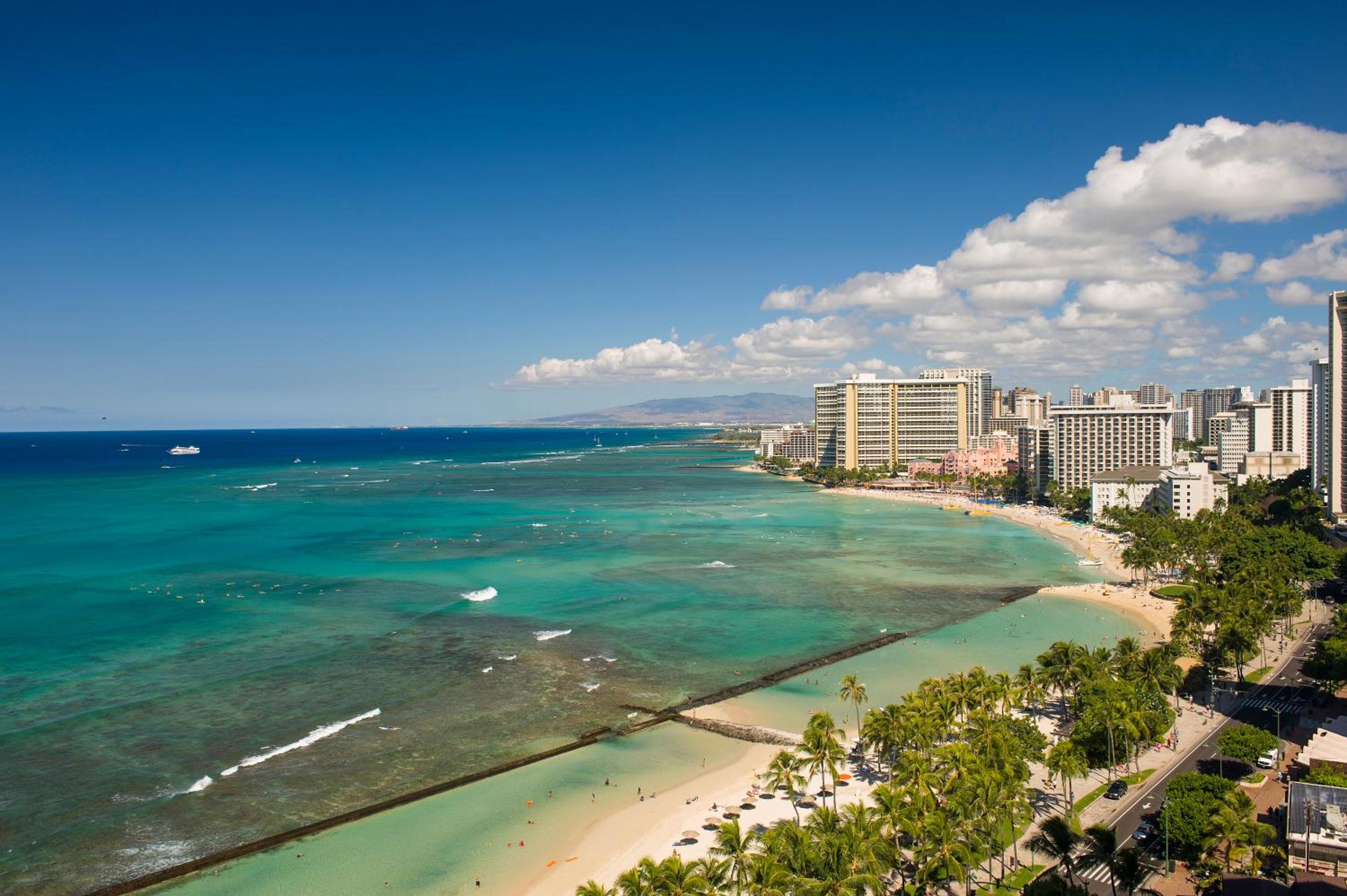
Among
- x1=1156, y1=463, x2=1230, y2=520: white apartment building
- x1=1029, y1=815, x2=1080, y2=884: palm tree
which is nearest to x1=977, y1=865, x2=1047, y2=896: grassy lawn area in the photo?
x1=1029, y1=815, x2=1080, y2=884: palm tree

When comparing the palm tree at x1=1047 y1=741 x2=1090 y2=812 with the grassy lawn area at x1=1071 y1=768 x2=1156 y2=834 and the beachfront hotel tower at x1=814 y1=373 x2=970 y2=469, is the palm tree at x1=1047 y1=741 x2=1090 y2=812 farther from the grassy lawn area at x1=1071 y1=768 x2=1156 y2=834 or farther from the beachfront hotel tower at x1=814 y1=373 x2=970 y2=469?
the beachfront hotel tower at x1=814 y1=373 x2=970 y2=469

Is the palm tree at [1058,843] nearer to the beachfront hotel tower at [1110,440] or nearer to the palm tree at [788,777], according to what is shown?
the palm tree at [788,777]

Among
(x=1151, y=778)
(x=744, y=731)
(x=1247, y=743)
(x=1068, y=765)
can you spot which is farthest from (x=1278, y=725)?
(x=744, y=731)

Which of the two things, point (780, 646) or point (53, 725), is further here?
point (780, 646)

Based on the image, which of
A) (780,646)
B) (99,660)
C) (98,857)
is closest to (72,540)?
(99,660)


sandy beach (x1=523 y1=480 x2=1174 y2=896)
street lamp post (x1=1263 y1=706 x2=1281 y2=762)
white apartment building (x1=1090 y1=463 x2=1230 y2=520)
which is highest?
white apartment building (x1=1090 y1=463 x2=1230 y2=520)

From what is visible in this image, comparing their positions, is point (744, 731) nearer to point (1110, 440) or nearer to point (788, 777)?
point (788, 777)

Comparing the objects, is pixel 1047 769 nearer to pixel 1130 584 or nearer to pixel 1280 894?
pixel 1280 894
